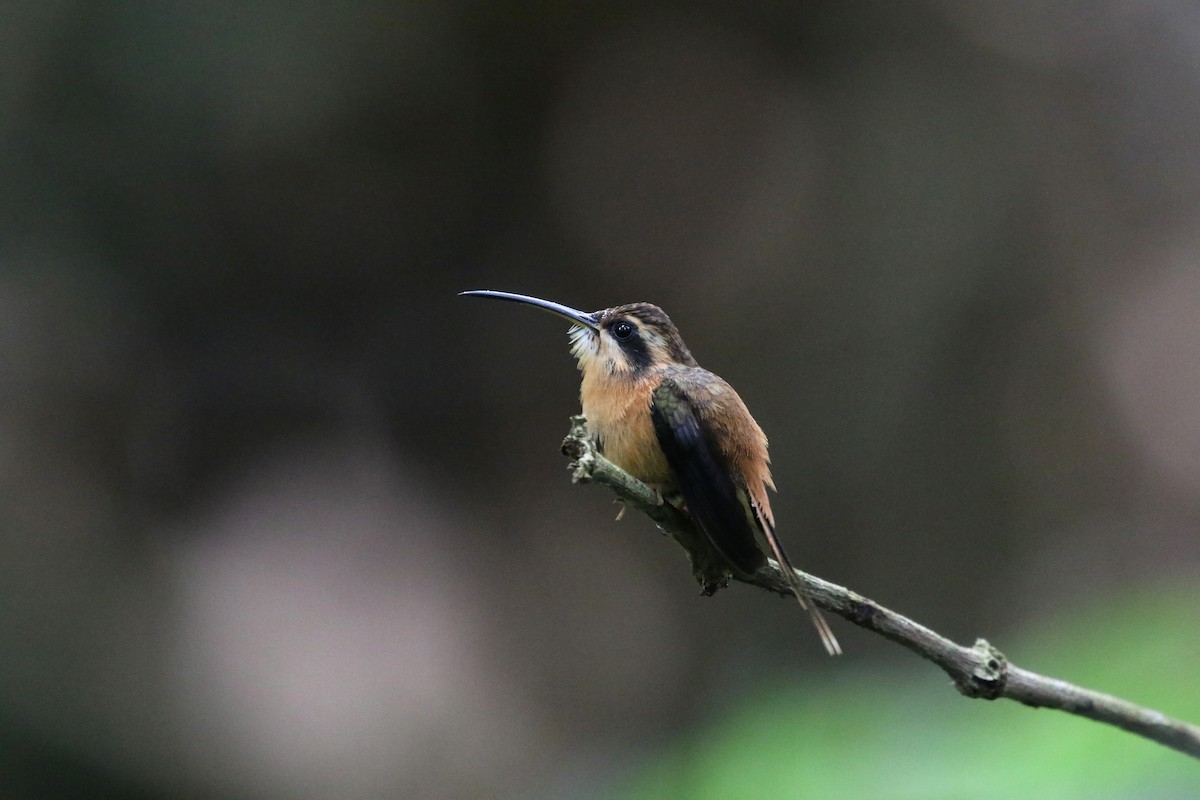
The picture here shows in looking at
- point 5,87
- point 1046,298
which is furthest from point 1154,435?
point 5,87

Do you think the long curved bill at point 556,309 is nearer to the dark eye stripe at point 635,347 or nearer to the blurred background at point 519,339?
the dark eye stripe at point 635,347

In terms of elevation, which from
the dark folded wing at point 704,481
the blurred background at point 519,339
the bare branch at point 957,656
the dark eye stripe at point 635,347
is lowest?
the bare branch at point 957,656

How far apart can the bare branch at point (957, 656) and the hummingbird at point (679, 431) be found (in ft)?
0.26

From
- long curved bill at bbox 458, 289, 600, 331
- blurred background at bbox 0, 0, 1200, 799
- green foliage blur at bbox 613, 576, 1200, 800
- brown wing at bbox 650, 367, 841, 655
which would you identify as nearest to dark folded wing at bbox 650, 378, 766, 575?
brown wing at bbox 650, 367, 841, 655

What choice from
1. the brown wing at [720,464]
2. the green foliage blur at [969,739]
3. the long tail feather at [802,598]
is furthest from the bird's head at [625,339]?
the green foliage blur at [969,739]

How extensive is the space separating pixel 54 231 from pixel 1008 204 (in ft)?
18.3

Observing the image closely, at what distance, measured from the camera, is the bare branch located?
163cm

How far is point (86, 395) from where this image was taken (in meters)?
5.77

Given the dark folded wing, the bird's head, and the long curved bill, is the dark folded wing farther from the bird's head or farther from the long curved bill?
the long curved bill

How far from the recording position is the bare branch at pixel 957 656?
64.3 inches

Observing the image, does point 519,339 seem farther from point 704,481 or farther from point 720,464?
point 704,481

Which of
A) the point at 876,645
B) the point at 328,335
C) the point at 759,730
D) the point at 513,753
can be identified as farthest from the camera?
the point at 328,335

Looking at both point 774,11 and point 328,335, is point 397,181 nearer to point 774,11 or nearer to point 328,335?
point 328,335

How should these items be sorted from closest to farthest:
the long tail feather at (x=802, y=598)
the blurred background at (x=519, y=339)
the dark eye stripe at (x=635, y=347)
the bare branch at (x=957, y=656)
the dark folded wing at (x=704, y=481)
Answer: the bare branch at (x=957, y=656)
the long tail feather at (x=802, y=598)
the dark folded wing at (x=704, y=481)
the dark eye stripe at (x=635, y=347)
the blurred background at (x=519, y=339)
